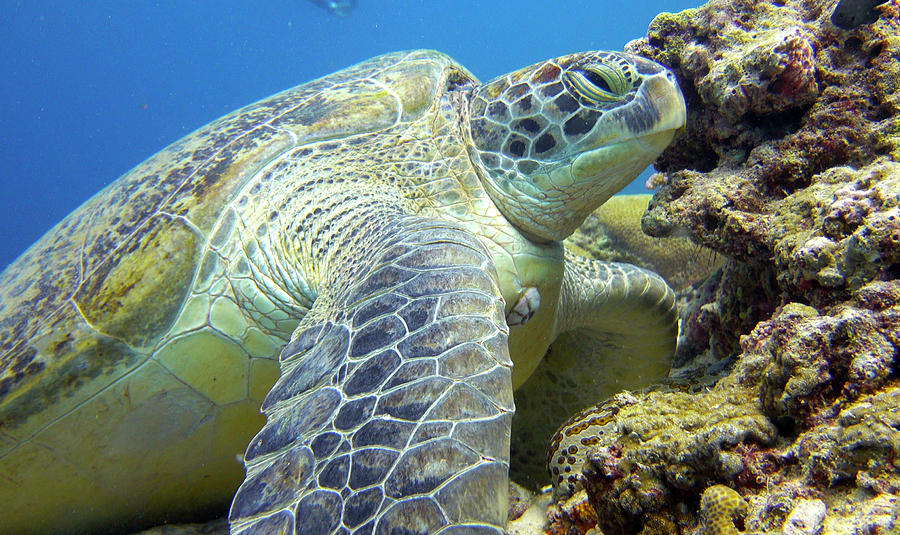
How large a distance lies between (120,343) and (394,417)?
1447 mm

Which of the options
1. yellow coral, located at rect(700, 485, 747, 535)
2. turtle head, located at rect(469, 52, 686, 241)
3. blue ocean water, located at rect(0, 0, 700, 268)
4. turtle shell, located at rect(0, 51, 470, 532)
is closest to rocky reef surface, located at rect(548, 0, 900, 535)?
yellow coral, located at rect(700, 485, 747, 535)

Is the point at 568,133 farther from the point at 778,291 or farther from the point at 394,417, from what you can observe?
the point at 394,417

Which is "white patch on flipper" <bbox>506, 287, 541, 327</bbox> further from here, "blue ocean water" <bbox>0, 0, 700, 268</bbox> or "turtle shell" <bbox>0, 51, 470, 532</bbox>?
"blue ocean water" <bbox>0, 0, 700, 268</bbox>

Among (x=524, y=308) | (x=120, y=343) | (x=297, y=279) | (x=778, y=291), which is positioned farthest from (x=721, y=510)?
(x=120, y=343)

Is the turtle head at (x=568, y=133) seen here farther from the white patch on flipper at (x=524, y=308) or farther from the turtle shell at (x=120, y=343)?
the turtle shell at (x=120, y=343)

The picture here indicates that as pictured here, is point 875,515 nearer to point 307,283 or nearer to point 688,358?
point 307,283

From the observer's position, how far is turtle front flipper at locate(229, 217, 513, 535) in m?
0.77

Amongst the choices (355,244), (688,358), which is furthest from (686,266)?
(355,244)

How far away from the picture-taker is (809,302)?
116cm

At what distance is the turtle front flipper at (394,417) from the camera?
2.52ft

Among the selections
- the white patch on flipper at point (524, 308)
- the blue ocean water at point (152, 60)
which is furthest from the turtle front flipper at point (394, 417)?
the blue ocean water at point (152, 60)

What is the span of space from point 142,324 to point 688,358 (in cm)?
271

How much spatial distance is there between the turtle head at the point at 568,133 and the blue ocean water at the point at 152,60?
59.0 meters

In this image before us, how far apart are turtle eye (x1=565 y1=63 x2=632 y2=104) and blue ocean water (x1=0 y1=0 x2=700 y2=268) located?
5910 centimetres
